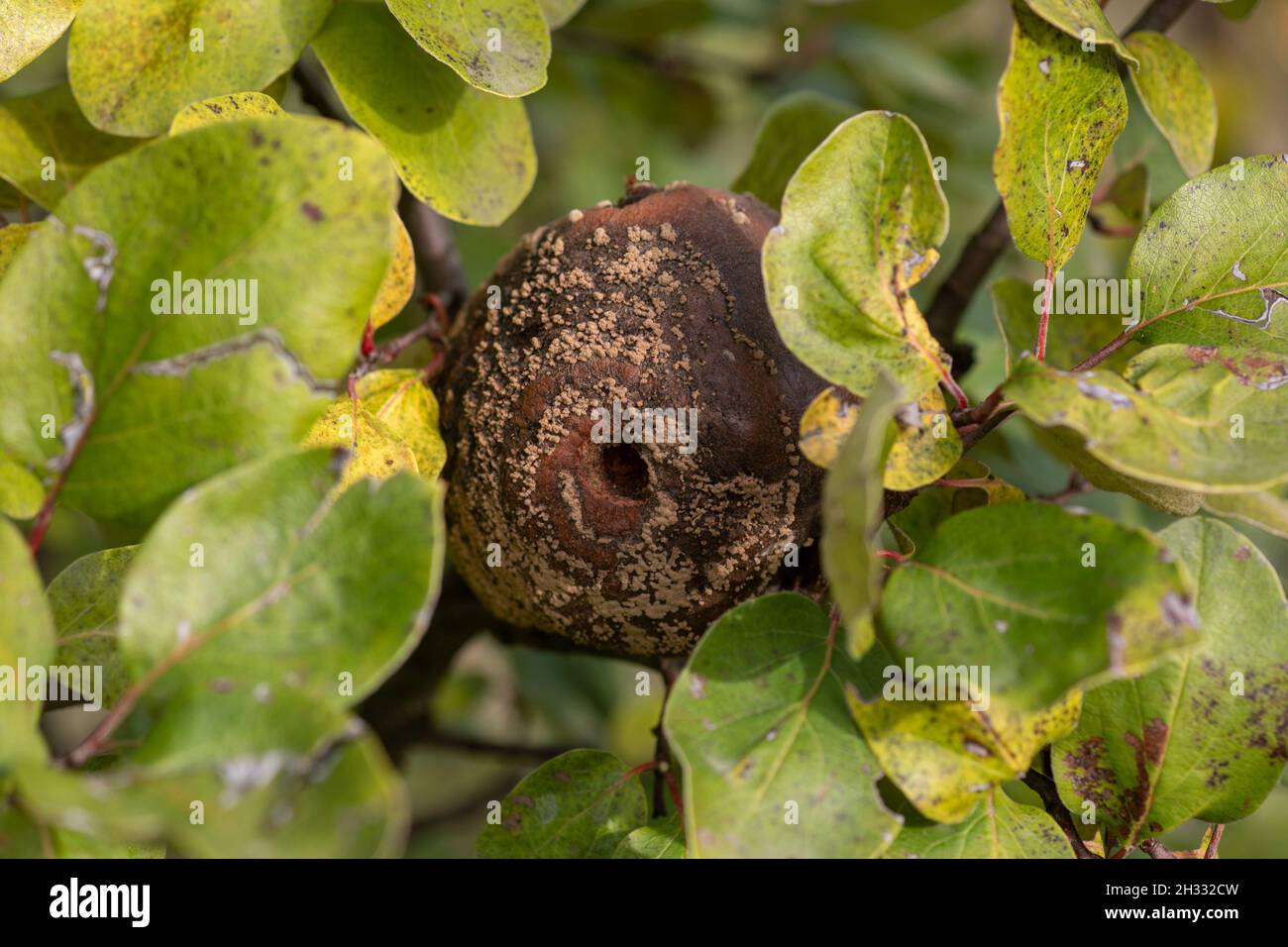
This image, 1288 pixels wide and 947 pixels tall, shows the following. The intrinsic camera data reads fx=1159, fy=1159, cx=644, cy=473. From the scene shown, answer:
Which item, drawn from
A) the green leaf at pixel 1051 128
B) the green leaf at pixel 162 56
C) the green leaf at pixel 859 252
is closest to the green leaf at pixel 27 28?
the green leaf at pixel 162 56

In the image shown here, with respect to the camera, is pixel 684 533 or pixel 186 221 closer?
pixel 186 221

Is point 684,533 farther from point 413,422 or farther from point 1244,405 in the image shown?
point 1244,405

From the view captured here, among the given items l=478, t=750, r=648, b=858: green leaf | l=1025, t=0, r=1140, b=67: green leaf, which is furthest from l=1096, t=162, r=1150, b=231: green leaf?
l=478, t=750, r=648, b=858: green leaf

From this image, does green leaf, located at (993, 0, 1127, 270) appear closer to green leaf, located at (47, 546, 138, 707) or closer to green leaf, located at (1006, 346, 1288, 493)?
green leaf, located at (1006, 346, 1288, 493)

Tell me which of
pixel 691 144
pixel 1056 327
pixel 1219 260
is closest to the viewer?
pixel 1219 260

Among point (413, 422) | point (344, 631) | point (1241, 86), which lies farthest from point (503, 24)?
point (1241, 86)

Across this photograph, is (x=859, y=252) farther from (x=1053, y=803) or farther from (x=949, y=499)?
(x=1053, y=803)

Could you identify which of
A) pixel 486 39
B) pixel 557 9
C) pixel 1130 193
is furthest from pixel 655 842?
pixel 1130 193
